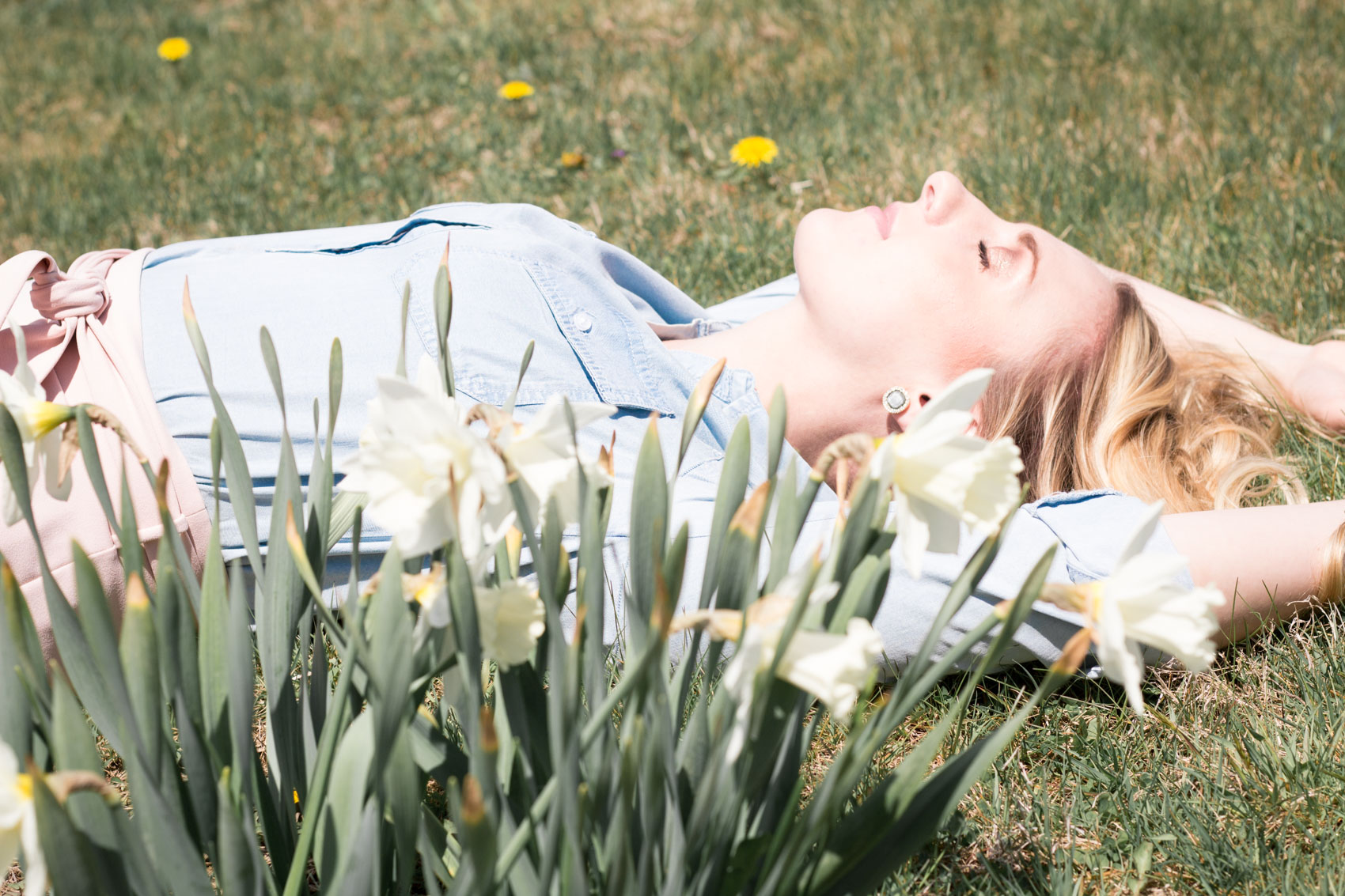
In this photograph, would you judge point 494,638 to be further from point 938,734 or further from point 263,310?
point 263,310

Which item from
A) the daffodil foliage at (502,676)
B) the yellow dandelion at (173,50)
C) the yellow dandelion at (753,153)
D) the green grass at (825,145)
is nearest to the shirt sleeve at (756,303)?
the green grass at (825,145)

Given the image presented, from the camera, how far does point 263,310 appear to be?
1746 millimetres

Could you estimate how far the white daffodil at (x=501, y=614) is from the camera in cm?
73

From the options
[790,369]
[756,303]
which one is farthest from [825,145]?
[790,369]

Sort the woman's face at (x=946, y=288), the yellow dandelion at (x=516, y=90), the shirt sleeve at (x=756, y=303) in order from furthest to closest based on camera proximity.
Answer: the yellow dandelion at (x=516, y=90) → the shirt sleeve at (x=756, y=303) → the woman's face at (x=946, y=288)

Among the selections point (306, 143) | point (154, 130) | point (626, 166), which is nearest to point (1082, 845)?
point (626, 166)

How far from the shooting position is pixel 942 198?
6.22 feet

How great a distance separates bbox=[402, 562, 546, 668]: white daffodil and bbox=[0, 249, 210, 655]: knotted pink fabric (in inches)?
27.9

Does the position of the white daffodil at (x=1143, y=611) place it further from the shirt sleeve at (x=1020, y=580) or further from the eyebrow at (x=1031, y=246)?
the eyebrow at (x=1031, y=246)

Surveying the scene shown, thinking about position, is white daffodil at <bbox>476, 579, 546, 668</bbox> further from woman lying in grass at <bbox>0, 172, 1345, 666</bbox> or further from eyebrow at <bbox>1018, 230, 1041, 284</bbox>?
eyebrow at <bbox>1018, 230, 1041, 284</bbox>

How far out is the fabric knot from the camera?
1.59 m

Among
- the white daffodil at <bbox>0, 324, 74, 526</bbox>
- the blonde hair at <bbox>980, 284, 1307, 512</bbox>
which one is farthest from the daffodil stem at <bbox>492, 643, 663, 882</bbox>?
the blonde hair at <bbox>980, 284, 1307, 512</bbox>

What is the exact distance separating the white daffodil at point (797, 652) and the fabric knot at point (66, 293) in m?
1.33

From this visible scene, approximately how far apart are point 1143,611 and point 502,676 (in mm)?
457
